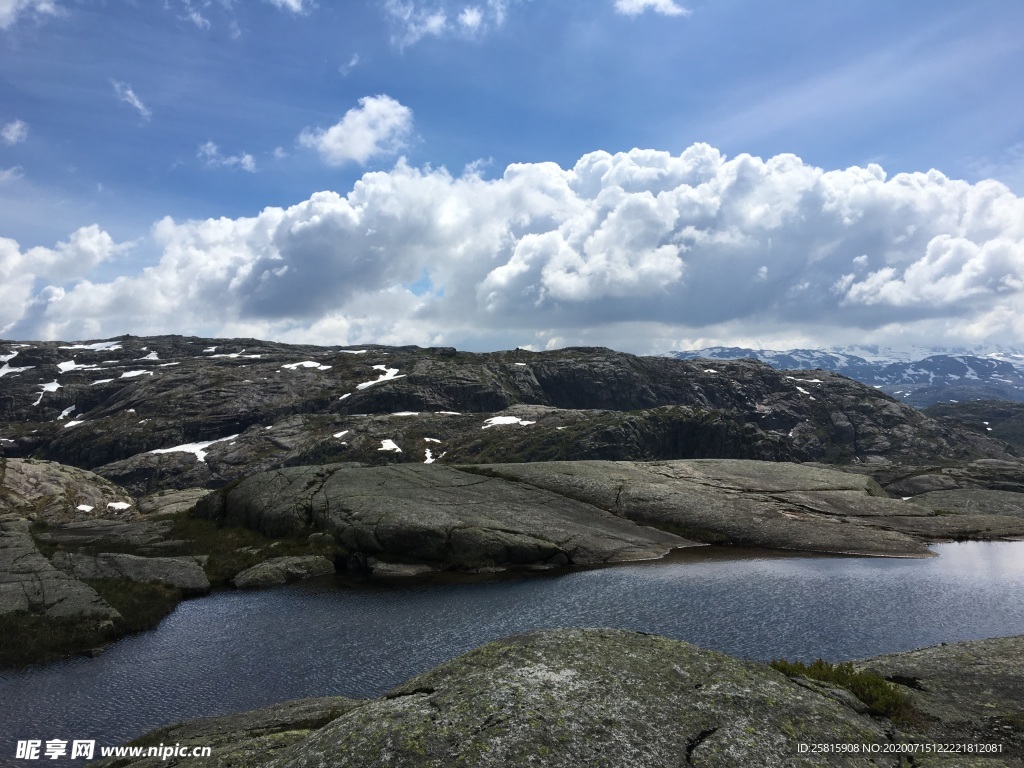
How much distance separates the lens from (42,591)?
136ft

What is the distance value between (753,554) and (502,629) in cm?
3541

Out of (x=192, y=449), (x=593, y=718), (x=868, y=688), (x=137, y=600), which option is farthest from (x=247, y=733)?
(x=192, y=449)

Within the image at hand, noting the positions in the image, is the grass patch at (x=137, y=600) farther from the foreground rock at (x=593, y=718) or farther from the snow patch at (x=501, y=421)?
the snow patch at (x=501, y=421)

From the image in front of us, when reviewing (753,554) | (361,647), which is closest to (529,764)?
(361,647)

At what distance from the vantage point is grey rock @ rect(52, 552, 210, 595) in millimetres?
49181

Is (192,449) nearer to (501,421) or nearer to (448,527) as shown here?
(501,421)

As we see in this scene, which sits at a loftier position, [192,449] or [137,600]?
[137,600]

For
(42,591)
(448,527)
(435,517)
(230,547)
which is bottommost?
(230,547)

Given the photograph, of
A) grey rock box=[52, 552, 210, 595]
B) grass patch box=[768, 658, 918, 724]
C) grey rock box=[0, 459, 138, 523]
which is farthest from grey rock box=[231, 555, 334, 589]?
grass patch box=[768, 658, 918, 724]

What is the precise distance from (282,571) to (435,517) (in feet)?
51.5

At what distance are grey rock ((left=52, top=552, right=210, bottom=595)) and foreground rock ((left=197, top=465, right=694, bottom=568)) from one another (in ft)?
A: 36.9

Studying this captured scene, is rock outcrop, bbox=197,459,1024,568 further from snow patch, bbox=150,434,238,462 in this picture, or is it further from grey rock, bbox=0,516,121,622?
snow patch, bbox=150,434,238,462

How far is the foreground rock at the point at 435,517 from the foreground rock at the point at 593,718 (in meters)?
41.7

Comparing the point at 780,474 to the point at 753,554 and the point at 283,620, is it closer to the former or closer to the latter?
the point at 753,554
